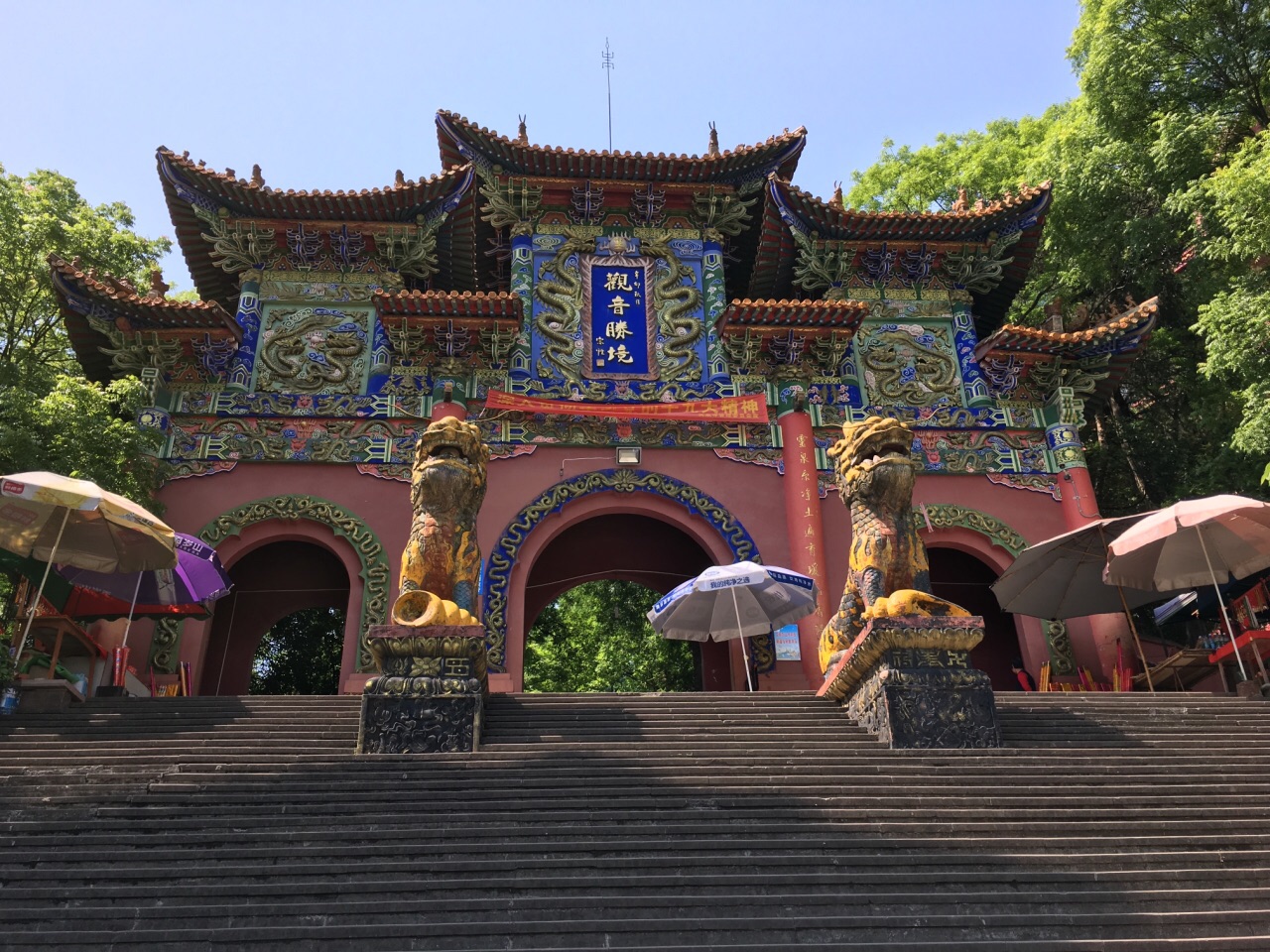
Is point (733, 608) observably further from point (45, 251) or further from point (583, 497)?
point (45, 251)

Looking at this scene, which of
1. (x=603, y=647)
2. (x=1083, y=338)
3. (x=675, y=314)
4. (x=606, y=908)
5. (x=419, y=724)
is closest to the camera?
(x=606, y=908)

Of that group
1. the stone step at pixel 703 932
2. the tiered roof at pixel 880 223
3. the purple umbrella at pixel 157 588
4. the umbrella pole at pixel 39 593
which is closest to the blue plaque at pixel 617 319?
the tiered roof at pixel 880 223

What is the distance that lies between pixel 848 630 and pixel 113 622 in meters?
7.92

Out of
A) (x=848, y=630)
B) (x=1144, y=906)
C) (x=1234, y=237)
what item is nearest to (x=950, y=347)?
(x=1234, y=237)

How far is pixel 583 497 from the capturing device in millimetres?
12812

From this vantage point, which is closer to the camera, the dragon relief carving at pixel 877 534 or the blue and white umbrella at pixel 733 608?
the dragon relief carving at pixel 877 534

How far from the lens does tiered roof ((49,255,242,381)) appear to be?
12.5m

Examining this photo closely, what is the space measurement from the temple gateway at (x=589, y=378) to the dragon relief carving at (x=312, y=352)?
1.4 inches

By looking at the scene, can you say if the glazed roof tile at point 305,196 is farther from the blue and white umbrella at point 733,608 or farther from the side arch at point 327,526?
the blue and white umbrella at point 733,608

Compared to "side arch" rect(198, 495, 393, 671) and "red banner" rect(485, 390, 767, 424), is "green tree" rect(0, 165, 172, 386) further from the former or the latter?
"red banner" rect(485, 390, 767, 424)

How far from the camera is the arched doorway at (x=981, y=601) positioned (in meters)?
14.5

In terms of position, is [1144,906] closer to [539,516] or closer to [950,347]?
[539,516]

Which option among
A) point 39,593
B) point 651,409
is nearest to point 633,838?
point 39,593

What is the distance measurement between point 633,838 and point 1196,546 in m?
6.91
